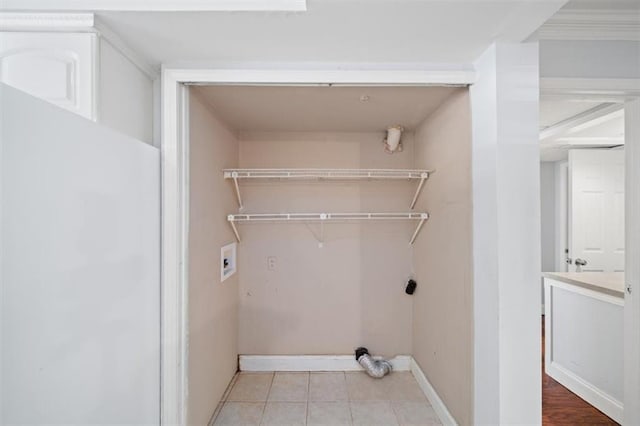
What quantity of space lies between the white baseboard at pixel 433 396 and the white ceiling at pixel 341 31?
6.88ft

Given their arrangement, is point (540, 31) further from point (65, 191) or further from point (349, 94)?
point (65, 191)

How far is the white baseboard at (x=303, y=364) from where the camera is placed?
2531 millimetres

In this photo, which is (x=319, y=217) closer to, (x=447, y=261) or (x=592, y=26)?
(x=447, y=261)

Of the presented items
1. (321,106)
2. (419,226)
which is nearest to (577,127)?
(419,226)

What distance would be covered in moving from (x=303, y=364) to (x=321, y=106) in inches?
86.5

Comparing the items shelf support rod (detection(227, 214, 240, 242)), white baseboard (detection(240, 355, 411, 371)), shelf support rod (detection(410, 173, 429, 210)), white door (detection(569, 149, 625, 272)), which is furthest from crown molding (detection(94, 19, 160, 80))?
white door (detection(569, 149, 625, 272))

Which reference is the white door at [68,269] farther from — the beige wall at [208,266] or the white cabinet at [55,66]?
the beige wall at [208,266]

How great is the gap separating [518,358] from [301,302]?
5.65 ft

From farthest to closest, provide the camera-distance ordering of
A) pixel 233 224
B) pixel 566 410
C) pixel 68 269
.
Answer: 1. pixel 233 224
2. pixel 566 410
3. pixel 68 269

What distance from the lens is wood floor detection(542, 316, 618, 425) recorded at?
79.4 inches

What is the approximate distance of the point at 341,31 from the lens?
119 centimetres

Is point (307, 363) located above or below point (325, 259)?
below

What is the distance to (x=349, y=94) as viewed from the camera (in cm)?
174

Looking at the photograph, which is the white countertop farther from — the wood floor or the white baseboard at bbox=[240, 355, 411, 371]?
the white baseboard at bbox=[240, 355, 411, 371]
